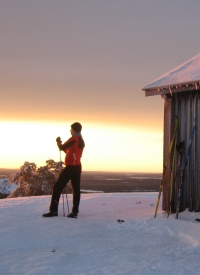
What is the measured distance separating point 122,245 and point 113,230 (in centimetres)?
98

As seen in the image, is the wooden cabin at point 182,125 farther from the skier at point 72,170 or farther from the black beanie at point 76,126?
the skier at point 72,170

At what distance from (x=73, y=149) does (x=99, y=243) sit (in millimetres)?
2516

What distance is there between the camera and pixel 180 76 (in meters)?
8.94

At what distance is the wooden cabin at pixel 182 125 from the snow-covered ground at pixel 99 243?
0.45 m

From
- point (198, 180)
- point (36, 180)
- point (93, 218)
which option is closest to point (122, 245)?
point (93, 218)

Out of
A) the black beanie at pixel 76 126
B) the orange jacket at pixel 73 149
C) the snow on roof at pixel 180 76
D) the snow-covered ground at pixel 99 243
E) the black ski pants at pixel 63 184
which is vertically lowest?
the snow-covered ground at pixel 99 243

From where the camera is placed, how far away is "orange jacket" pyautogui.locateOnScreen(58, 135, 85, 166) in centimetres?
837

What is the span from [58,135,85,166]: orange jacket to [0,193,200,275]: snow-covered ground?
120cm

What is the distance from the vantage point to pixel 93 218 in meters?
8.45

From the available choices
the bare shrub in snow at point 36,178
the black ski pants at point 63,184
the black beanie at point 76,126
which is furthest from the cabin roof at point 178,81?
the bare shrub in snow at point 36,178

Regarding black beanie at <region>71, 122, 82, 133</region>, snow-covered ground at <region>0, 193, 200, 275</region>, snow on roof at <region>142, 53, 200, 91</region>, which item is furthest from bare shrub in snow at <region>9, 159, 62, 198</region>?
black beanie at <region>71, 122, 82, 133</region>

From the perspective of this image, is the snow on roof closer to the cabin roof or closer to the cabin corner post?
the cabin roof

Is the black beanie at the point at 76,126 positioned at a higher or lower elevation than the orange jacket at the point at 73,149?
higher

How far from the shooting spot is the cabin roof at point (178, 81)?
839 cm
